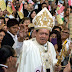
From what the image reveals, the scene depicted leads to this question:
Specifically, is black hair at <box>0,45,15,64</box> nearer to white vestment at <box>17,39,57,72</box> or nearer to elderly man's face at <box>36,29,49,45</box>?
white vestment at <box>17,39,57,72</box>

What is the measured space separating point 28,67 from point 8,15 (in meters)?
4.66

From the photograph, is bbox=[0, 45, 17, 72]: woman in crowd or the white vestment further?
the white vestment

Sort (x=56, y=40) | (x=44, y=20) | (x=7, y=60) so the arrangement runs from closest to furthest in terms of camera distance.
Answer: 1. (x=7, y=60)
2. (x=44, y=20)
3. (x=56, y=40)

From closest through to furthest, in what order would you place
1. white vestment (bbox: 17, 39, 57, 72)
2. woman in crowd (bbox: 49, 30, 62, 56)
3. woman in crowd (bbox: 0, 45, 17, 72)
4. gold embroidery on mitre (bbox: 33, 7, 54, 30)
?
woman in crowd (bbox: 0, 45, 17, 72)
white vestment (bbox: 17, 39, 57, 72)
gold embroidery on mitre (bbox: 33, 7, 54, 30)
woman in crowd (bbox: 49, 30, 62, 56)

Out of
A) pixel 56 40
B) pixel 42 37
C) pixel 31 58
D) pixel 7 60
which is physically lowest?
pixel 7 60

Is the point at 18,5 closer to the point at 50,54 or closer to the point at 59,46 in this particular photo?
the point at 59,46

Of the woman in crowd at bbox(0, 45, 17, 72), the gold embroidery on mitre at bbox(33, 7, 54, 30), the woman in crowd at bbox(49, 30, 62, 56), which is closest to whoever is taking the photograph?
the woman in crowd at bbox(0, 45, 17, 72)

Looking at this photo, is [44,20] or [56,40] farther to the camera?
[56,40]

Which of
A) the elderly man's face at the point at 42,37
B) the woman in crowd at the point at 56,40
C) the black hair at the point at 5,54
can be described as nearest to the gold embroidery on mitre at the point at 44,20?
the elderly man's face at the point at 42,37

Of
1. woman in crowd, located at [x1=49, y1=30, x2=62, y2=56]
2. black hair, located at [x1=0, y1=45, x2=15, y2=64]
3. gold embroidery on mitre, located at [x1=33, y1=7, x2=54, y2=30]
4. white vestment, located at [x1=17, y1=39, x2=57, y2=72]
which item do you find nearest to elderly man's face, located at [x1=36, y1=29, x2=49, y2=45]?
white vestment, located at [x1=17, y1=39, x2=57, y2=72]

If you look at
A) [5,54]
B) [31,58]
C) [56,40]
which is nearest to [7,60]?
[5,54]

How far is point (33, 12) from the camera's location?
9805mm

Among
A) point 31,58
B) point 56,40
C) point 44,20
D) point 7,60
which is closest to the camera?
point 7,60

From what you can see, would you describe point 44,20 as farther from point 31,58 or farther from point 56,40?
point 56,40
